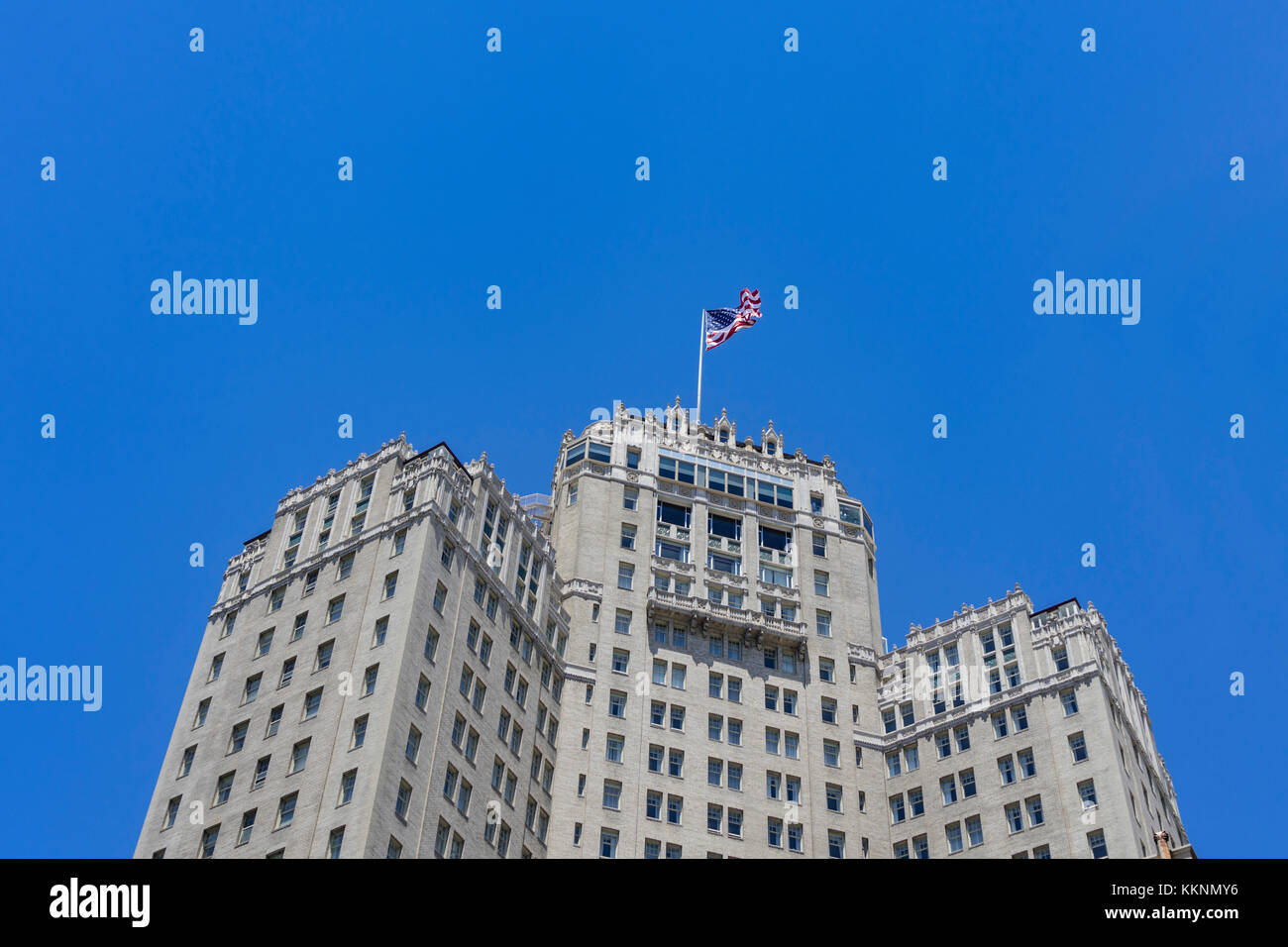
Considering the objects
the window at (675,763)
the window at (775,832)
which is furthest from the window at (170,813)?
the window at (775,832)

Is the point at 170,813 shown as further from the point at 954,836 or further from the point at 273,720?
the point at 954,836

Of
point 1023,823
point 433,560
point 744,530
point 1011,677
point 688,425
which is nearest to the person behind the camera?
point 433,560

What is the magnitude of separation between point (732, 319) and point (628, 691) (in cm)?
3816

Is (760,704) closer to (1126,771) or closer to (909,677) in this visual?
(909,677)

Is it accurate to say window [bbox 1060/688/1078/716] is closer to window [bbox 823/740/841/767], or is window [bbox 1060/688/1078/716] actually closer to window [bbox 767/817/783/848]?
window [bbox 823/740/841/767]

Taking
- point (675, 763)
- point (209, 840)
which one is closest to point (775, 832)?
point (675, 763)

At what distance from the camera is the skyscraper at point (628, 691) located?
90000 millimetres

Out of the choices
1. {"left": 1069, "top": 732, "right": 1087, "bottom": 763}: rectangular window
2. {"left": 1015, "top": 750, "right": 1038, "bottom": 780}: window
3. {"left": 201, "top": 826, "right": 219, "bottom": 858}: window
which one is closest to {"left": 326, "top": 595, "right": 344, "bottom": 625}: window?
{"left": 201, "top": 826, "right": 219, "bottom": 858}: window

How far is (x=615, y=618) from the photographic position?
120188mm

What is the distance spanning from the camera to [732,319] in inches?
5305

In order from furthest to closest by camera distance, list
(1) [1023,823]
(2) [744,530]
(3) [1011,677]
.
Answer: (2) [744,530], (3) [1011,677], (1) [1023,823]

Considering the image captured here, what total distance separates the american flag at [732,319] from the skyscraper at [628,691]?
10.9 meters

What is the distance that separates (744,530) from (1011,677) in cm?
2795
